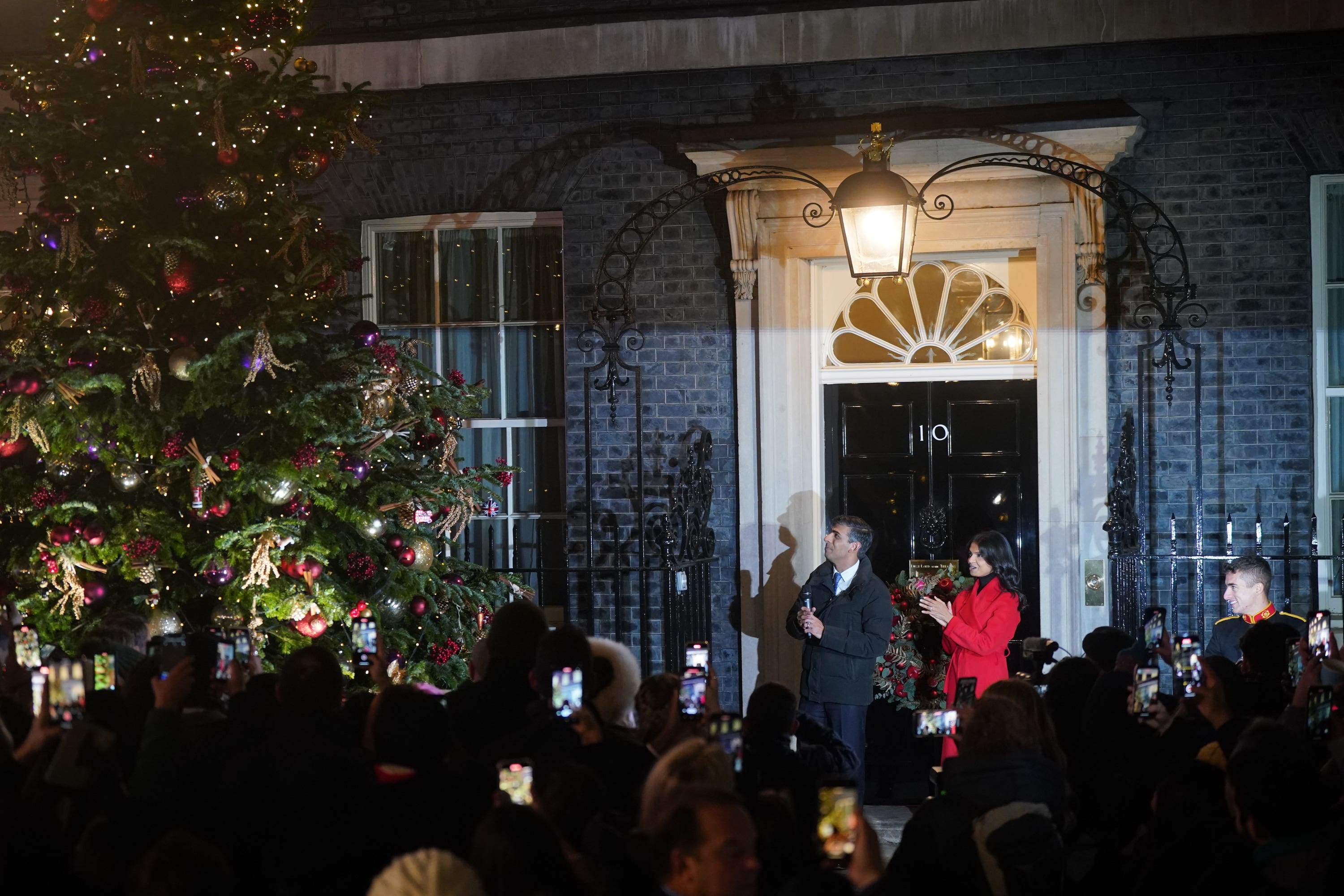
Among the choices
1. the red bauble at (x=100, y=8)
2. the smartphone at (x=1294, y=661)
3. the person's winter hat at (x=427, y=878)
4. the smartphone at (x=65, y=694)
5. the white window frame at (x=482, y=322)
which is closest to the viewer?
the person's winter hat at (x=427, y=878)

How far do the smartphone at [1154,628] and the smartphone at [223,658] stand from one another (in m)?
3.54

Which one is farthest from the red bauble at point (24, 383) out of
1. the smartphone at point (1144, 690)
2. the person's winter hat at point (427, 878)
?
the smartphone at point (1144, 690)

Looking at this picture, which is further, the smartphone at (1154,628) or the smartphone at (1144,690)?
the smartphone at (1154,628)

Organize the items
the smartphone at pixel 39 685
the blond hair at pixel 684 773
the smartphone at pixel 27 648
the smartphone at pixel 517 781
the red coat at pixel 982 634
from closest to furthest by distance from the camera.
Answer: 1. the blond hair at pixel 684 773
2. the smartphone at pixel 517 781
3. the smartphone at pixel 39 685
4. the smartphone at pixel 27 648
5. the red coat at pixel 982 634

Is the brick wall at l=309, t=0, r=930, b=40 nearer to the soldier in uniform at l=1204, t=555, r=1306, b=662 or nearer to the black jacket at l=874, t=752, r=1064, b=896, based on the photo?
the soldier in uniform at l=1204, t=555, r=1306, b=662

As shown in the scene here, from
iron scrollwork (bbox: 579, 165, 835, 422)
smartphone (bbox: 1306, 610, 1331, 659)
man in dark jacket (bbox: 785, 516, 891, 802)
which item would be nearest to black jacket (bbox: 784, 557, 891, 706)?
man in dark jacket (bbox: 785, 516, 891, 802)

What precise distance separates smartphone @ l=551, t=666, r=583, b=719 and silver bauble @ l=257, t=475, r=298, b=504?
2.74 metres

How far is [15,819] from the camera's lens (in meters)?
3.36

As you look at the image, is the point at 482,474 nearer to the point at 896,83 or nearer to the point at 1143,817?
the point at 896,83

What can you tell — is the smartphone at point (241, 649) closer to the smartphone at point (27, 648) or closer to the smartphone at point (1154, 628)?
the smartphone at point (27, 648)

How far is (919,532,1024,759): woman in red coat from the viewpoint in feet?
24.5

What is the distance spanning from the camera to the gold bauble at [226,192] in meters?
7.11

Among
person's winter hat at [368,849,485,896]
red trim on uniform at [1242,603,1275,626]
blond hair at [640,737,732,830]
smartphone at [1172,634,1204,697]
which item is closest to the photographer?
person's winter hat at [368,849,485,896]

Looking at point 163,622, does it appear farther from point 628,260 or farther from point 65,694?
point 628,260
